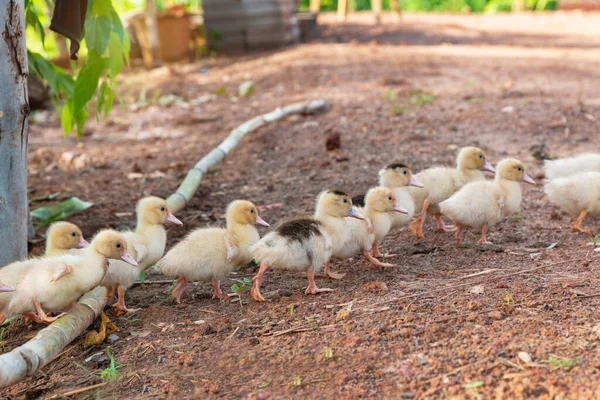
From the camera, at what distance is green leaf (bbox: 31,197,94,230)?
Answer: 7164 millimetres

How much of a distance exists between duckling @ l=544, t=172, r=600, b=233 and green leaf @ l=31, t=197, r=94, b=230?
433cm

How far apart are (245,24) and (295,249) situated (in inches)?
541

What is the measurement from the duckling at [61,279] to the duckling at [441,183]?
253 centimetres

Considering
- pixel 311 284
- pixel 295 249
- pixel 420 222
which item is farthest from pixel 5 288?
pixel 420 222

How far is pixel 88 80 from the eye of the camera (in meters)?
6.02

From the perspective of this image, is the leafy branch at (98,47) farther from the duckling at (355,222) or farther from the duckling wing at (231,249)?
the duckling at (355,222)

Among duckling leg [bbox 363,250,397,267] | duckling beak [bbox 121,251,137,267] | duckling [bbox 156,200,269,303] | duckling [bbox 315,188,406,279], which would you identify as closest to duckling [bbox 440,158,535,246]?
duckling [bbox 315,188,406,279]

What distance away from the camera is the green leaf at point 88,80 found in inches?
235

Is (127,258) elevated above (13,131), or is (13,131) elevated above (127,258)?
(13,131)

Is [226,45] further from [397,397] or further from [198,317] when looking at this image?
[397,397]

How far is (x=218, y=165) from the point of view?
29.3 ft

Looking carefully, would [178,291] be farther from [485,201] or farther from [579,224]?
[579,224]

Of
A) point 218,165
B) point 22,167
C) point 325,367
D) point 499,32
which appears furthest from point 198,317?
point 499,32

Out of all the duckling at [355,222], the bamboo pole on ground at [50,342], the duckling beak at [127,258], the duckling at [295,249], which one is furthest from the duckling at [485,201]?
the bamboo pole on ground at [50,342]
